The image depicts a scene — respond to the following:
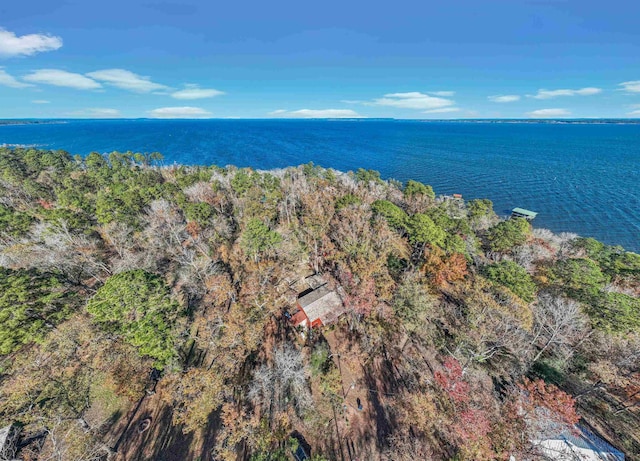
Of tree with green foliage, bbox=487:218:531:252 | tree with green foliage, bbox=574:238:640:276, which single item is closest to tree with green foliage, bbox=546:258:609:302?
tree with green foliage, bbox=574:238:640:276

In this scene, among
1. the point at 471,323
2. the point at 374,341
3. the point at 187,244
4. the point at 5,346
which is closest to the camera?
the point at 5,346

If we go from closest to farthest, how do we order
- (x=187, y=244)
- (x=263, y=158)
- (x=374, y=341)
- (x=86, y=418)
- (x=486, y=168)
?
(x=86, y=418) < (x=374, y=341) < (x=187, y=244) < (x=486, y=168) < (x=263, y=158)

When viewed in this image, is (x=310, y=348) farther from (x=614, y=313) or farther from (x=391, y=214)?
(x=614, y=313)

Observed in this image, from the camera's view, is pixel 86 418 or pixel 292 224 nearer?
pixel 86 418

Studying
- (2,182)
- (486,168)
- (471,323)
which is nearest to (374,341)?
(471,323)

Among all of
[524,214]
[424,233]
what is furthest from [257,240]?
[524,214]

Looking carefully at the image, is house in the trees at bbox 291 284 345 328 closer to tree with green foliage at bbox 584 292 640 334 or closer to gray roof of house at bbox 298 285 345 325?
gray roof of house at bbox 298 285 345 325

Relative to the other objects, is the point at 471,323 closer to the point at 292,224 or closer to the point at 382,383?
the point at 382,383
